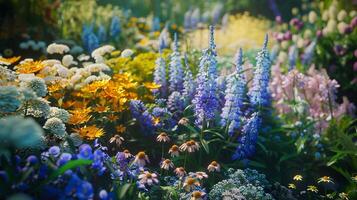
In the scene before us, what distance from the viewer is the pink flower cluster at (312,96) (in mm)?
5205

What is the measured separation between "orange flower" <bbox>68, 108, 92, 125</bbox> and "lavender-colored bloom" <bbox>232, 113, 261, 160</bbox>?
1350 mm

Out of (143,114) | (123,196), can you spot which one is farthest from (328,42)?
(123,196)

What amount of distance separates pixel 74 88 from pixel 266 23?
312 inches

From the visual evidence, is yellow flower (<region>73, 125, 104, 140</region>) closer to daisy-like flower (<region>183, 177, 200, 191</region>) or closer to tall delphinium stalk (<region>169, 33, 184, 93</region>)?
daisy-like flower (<region>183, 177, 200, 191</region>)

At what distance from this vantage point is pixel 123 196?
3035 mm

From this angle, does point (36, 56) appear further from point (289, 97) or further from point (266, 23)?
point (266, 23)

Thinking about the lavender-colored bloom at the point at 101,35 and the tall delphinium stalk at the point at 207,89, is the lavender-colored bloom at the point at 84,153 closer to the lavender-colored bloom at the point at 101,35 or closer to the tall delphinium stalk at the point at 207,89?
the tall delphinium stalk at the point at 207,89

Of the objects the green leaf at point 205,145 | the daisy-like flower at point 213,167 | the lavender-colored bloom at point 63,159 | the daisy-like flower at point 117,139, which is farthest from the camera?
the green leaf at point 205,145

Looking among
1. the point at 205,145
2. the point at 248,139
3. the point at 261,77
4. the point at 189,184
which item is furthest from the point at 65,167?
the point at 261,77

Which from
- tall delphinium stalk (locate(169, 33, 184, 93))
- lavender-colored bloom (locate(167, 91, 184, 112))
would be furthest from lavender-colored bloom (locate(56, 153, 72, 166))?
tall delphinium stalk (locate(169, 33, 184, 93))

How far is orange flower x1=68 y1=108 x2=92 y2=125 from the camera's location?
3.91 m

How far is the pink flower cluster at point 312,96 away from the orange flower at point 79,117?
2.32 metres

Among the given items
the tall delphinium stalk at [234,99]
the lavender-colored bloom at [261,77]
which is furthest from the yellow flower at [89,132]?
the lavender-colored bloom at [261,77]

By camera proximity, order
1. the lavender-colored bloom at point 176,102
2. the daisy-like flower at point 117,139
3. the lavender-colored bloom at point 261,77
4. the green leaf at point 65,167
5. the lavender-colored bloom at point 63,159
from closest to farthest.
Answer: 1. the green leaf at point 65,167
2. the lavender-colored bloom at point 63,159
3. the daisy-like flower at point 117,139
4. the lavender-colored bloom at point 261,77
5. the lavender-colored bloom at point 176,102
